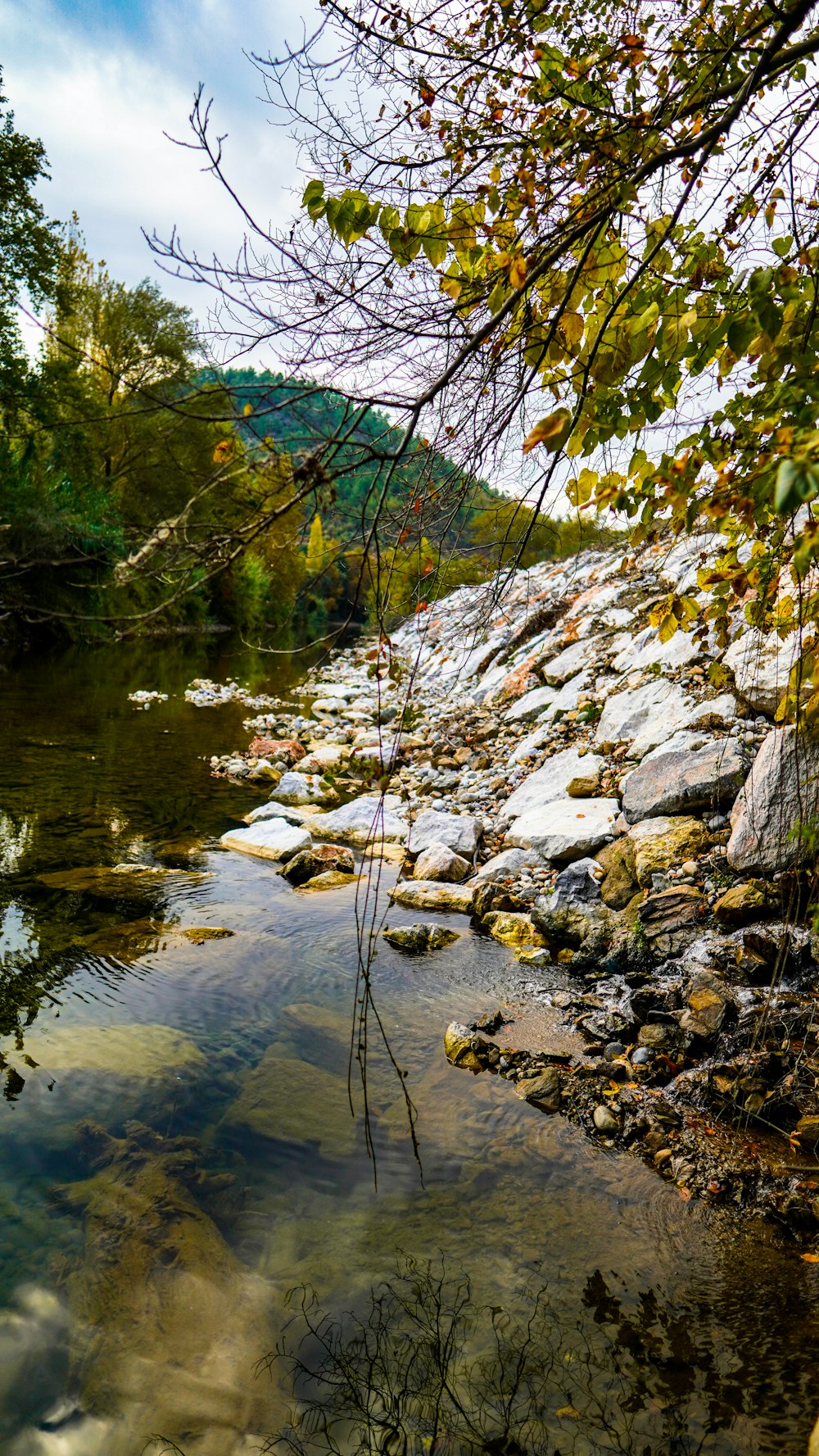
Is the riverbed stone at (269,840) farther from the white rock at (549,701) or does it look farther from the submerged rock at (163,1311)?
the submerged rock at (163,1311)

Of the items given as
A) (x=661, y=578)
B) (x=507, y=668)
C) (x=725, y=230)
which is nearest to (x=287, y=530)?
(x=725, y=230)

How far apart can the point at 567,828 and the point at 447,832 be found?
1201mm

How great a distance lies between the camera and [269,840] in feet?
21.5

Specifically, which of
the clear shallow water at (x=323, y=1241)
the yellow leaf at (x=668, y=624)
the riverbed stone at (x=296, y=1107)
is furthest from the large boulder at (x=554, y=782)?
the yellow leaf at (x=668, y=624)

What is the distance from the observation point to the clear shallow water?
6.40ft

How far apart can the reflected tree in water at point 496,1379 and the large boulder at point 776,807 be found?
90.0 inches

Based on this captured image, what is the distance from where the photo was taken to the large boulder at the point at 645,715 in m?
5.94

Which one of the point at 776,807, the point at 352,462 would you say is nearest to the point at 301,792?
the point at 776,807

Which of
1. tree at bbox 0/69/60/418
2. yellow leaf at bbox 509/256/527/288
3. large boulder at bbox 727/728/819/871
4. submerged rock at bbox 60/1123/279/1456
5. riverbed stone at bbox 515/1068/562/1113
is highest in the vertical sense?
tree at bbox 0/69/60/418

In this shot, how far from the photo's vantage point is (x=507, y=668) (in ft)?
38.9

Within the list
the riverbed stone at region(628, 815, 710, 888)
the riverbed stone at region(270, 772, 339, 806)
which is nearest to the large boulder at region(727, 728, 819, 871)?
the riverbed stone at region(628, 815, 710, 888)

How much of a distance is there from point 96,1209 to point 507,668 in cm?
1002

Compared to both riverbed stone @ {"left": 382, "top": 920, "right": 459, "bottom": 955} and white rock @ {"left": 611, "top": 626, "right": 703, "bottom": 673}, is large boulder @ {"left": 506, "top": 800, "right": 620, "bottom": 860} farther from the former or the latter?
white rock @ {"left": 611, "top": 626, "right": 703, "bottom": 673}

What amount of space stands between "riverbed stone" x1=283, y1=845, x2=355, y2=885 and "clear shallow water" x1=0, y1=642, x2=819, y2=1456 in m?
1.32
